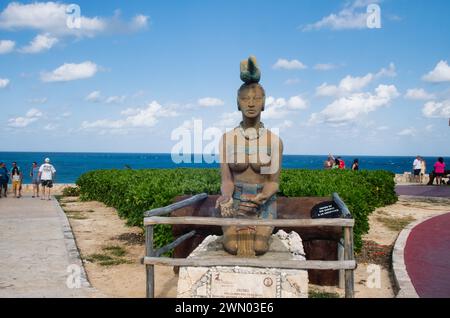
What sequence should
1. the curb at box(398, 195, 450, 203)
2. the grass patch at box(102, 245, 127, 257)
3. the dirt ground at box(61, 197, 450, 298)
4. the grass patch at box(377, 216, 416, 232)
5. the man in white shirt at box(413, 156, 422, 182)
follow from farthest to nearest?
the man in white shirt at box(413, 156, 422, 182)
the curb at box(398, 195, 450, 203)
the grass patch at box(377, 216, 416, 232)
the grass patch at box(102, 245, 127, 257)
the dirt ground at box(61, 197, 450, 298)

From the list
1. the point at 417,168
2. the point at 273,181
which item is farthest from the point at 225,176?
the point at 417,168

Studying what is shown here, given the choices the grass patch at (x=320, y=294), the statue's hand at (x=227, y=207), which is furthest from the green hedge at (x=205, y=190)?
the statue's hand at (x=227, y=207)

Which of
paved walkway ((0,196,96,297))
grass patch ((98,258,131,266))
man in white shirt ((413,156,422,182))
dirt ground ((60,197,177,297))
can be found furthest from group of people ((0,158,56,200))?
man in white shirt ((413,156,422,182))

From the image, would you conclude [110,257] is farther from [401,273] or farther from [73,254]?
[401,273]

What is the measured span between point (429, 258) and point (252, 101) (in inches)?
203

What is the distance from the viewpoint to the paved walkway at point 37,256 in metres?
6.56

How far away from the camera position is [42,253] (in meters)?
8.85

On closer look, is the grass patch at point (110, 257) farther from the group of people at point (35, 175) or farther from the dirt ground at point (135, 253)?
the group of people at point (35, 175)

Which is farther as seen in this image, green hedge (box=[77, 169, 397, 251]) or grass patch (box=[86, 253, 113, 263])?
green hedge (box=[77, 169, 397, 251])

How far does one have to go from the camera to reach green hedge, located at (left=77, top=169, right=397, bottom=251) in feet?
29.1

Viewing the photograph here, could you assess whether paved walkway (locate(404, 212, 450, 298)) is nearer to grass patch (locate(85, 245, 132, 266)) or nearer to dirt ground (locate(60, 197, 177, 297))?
dirt ground (locate(60, 197, 177, 297))

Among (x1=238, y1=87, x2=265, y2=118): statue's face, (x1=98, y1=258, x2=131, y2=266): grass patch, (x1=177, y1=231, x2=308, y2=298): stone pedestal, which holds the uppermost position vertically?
(x1=238, y1=87, x2=265, y2=118): statue's face
